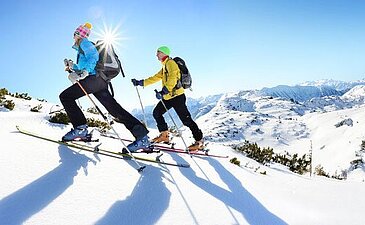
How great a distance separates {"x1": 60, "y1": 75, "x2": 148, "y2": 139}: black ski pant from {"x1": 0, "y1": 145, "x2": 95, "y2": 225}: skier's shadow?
146 centimetres

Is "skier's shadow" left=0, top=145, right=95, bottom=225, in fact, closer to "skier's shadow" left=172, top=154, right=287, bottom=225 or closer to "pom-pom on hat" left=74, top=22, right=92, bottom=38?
"skier's shadow" left=172, top=154, right=287, bottom=225

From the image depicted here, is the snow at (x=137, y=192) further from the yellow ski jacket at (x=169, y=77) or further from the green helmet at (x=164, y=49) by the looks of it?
the green helmet at (x=164, y=49)

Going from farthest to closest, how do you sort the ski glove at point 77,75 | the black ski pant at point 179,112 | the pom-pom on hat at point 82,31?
the black ski pant at point 179,112 < the pom-pom on hat at point 82,31 < the ski glove at point 77,75

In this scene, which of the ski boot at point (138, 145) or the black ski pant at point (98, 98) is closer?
the black ski pant at point (98, 98)

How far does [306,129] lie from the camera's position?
171 m

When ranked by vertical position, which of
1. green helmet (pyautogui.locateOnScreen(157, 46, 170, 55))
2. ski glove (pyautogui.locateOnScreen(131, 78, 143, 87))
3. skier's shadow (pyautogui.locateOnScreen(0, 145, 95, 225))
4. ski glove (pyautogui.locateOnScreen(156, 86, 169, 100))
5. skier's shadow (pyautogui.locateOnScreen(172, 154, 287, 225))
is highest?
green helmet (pyautogui.locateOnScreen(157, 46, 170, 55))

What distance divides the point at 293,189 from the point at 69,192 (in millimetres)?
4861

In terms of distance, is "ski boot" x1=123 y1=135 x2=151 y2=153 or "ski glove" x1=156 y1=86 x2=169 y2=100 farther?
"ski glove" x1=156 y1=86 x2=169 y2=100

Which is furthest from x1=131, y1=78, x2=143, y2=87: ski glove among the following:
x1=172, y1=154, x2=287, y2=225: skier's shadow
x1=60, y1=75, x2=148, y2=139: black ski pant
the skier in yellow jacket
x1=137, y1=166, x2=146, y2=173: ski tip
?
x1=137, y1=166, x2=146, y2=173: ski tip

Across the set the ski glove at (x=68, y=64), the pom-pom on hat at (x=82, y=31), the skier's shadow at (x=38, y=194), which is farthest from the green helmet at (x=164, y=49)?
the skier's shadow at (x=38, y=194)

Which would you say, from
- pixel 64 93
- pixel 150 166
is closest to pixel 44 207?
pixel 150 166

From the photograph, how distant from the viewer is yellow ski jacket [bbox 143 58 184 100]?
26.6 feet

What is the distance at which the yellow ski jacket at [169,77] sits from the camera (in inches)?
319

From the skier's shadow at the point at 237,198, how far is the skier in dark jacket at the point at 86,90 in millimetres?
1415
